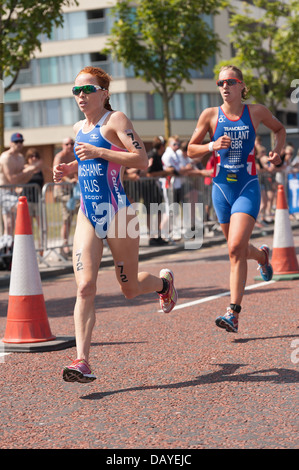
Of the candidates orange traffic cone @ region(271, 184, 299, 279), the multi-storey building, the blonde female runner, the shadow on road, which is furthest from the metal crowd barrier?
the multi-storey building

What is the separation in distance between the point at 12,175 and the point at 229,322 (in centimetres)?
828

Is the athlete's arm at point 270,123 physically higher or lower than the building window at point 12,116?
higher

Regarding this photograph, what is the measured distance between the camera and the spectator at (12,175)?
1454cm

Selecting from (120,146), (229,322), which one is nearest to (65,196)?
(229,322)

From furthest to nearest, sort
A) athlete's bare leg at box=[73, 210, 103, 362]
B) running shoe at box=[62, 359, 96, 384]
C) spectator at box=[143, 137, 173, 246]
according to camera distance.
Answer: spectator at box=[143, 137, 173, 246]
athlete's bare leg at box=[73, 210, 103, 362]
running shoe at box=[62, 359, 96, 384]

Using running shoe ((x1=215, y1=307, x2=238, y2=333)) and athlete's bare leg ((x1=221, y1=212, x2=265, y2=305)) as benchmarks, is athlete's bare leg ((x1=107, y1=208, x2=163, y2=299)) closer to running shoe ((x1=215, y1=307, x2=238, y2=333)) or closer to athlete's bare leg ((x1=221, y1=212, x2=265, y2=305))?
running shoe ((x1=215, y1=307, x2=238, y2=333))

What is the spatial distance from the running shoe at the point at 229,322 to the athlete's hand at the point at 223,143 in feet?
4.32

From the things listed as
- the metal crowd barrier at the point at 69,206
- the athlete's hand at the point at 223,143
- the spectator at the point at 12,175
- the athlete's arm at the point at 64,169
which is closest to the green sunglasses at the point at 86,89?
the athlete's arm at the point at 64,169

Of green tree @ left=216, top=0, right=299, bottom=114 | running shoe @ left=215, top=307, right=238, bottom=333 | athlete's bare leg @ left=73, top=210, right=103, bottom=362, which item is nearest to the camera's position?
athlete's bare leg @ left=73, top=210, right=103, bottom=362

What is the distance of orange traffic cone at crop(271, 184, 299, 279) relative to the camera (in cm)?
1123

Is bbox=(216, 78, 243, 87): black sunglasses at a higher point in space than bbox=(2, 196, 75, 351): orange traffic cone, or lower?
higher

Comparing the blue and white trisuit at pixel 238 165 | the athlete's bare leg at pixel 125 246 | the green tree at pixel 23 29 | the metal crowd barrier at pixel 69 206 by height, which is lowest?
the metal crowd barrier at pixel 69 206

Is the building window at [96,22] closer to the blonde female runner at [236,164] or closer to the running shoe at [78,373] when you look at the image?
the blonde female runner at [236,164]

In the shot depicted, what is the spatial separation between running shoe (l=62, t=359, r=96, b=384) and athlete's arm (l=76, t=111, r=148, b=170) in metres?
1.32
